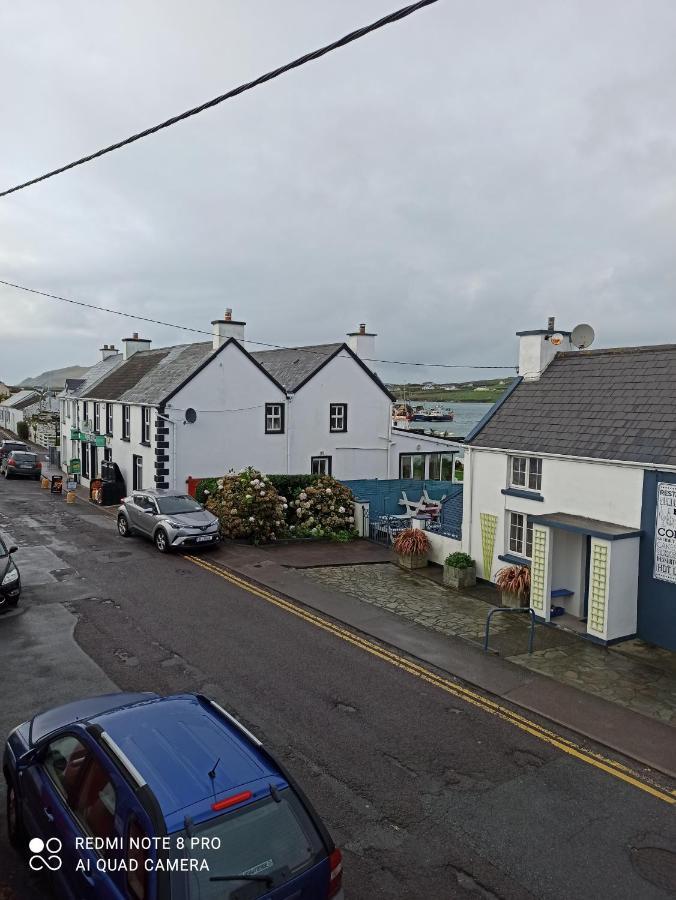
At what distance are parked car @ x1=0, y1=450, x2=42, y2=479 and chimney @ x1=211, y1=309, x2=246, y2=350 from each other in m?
17.4

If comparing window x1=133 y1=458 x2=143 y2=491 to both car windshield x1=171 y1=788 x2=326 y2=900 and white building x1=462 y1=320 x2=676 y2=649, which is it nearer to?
white building x1=462 y1=320 x2=676 y2=649

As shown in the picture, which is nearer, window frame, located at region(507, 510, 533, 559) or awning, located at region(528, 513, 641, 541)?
awning, located at region(528, 513, 641, 541)

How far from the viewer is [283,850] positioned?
182 inches

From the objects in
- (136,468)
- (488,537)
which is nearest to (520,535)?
(488,537)

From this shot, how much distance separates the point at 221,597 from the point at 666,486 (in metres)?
9.78

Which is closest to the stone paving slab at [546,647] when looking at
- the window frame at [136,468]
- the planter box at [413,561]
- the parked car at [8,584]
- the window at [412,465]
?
the planter box at [413,561]

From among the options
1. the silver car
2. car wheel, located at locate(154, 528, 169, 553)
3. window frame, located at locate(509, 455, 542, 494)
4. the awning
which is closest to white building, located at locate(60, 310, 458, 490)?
the silver car

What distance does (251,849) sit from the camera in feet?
14.8

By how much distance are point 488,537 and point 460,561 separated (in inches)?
36.3

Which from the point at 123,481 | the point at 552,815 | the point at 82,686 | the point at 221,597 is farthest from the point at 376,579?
the point at 123,481

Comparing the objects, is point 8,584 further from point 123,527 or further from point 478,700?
point 478,700

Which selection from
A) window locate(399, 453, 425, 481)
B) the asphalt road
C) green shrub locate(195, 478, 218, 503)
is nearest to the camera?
the asphalt road

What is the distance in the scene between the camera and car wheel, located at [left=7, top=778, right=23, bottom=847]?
6207mm

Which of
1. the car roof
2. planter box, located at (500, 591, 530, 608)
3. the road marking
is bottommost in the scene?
the road marking
